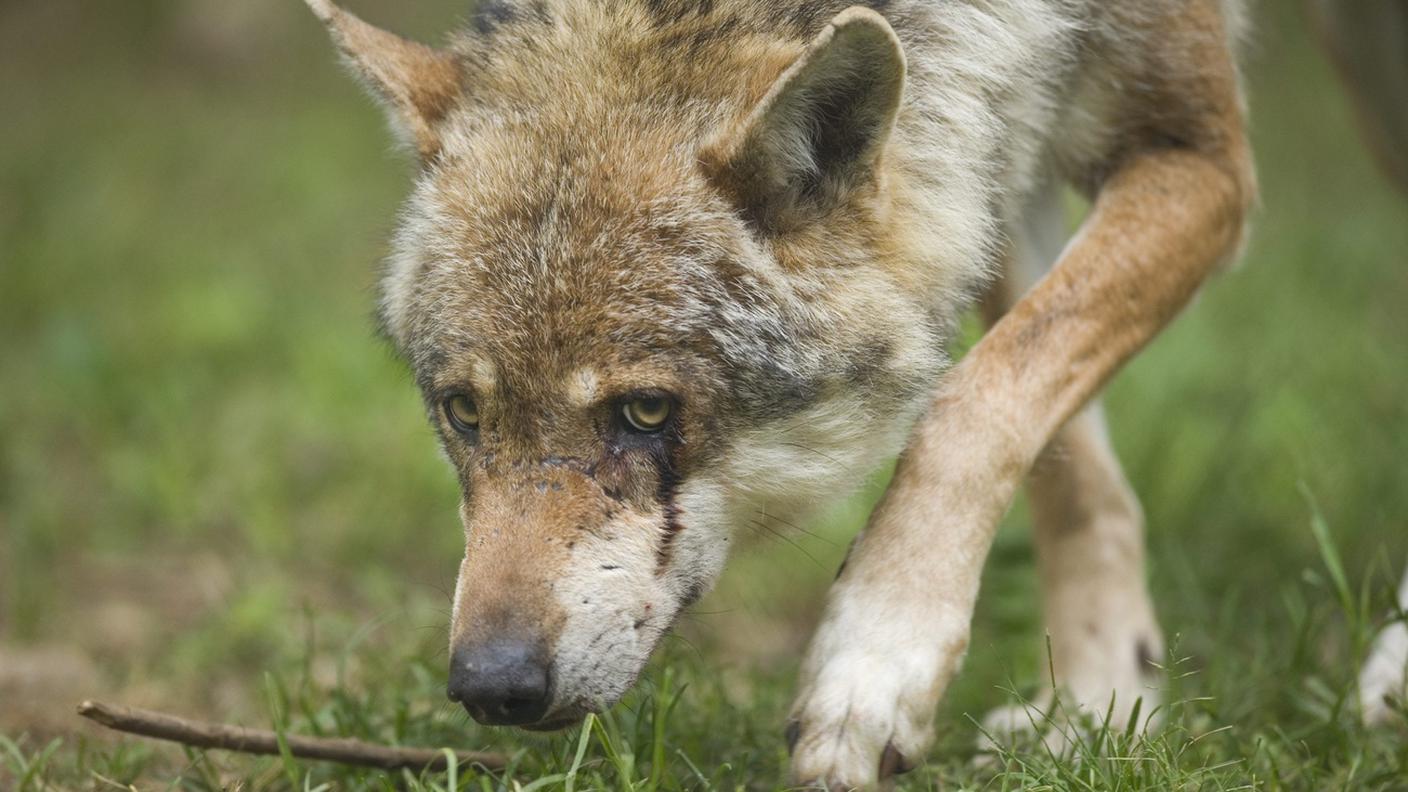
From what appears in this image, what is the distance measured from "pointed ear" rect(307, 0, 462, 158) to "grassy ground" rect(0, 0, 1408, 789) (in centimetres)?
45

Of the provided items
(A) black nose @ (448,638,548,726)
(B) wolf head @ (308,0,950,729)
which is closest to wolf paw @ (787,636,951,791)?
(B) wolf head @ (308,0,950,729)

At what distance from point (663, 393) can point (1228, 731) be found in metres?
1.45

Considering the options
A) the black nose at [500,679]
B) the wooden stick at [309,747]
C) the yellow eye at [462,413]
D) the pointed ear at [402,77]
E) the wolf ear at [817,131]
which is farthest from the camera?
the pointed ear at [402,77]

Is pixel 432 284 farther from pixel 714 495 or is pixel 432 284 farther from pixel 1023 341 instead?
A: pixel 1023 341

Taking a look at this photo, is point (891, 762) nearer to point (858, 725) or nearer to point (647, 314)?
point (858, 725)

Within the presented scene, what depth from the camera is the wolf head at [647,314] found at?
2.60 metres

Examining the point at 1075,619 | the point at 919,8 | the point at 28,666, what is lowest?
the point at 1075,619

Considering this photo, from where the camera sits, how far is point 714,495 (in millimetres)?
2811

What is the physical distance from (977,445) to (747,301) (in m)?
0.58

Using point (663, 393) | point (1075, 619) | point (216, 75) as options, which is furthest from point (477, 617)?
point (216, 75)

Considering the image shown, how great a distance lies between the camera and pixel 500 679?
243cm

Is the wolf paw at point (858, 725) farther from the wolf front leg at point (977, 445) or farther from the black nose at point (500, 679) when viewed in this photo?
the black nose at point (500, 679)

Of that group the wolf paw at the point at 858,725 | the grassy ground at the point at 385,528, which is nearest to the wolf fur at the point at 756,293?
the wolf paw at the point at 858,725

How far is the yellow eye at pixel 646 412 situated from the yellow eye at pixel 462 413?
0.34 m
